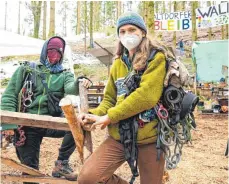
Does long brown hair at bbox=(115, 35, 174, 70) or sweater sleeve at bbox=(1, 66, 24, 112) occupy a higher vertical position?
long brown hair at bbox=(115, 35, 174, 70)

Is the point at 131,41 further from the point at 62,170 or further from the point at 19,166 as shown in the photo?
the point at 62,170

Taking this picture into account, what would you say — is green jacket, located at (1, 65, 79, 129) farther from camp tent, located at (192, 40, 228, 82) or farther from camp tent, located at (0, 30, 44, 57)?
camp tent, located at (192, 40, 228, 82)

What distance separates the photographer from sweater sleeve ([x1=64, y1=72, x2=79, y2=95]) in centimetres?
315

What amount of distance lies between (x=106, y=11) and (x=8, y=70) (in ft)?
87.5

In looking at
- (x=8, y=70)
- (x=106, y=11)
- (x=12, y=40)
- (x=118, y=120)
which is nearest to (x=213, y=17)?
(x=12, y=40)

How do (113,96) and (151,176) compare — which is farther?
(113,96)

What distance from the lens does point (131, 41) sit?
2.46m

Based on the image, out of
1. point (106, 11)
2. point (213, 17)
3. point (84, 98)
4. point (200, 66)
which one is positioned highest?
point (106, 11)

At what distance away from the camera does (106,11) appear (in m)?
44.9

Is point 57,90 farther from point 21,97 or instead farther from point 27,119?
point 27,119

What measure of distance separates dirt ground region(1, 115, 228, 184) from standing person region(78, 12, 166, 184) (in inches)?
77.5

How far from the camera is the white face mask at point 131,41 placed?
246cm

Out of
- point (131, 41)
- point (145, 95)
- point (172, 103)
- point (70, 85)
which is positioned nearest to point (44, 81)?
point (70, 85)

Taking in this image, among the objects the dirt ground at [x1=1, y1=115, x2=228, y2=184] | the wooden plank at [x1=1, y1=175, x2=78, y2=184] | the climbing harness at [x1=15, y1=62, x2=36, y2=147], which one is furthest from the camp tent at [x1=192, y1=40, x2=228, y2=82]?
the wooden plank at [x1=1, y1=175, x2=78, y2=184]
